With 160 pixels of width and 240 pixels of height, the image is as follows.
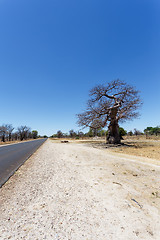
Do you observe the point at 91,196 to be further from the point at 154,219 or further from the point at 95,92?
the point at 95,92

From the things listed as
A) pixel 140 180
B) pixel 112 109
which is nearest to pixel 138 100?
pixel 112 109

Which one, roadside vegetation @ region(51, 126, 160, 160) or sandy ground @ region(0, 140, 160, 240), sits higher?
sandy ground @ region(0, 140, 160, 240)

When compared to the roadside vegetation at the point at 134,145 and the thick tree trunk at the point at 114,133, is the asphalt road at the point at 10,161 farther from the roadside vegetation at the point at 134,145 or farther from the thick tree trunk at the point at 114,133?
the thick tree trunk at the point at 114,133

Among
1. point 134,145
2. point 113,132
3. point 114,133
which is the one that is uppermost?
point 113,132

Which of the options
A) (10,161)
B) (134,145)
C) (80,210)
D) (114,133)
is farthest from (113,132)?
(80,210)

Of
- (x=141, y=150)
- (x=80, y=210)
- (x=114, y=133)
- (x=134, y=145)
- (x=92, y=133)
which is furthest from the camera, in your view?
(x=92, y=133)

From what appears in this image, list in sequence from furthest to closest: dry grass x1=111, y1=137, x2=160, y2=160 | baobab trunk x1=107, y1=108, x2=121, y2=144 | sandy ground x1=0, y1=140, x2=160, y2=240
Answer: baobab trunk x1=107, y1=108, x2=121, y2=144
dry grass x1=111, y1=137, x2=160, y2=160
sandy ground x1=0, y1=140, x2=160, y2=240

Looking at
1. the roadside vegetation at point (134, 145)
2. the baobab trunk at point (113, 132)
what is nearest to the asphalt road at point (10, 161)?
the roadside vegetation at point (134, 145)

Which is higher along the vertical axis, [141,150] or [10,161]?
[10,161]

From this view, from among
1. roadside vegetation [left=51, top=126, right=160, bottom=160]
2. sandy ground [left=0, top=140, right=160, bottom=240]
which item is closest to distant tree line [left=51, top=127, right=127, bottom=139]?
roadside vegetation [left=51, top=126, right=160, bottom=160]

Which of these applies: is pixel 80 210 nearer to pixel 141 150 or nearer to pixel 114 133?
pixel 141 150

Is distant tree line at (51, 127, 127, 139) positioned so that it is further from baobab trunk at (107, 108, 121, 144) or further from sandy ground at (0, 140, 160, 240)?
sandy ground at (0, 140, 160, 240)

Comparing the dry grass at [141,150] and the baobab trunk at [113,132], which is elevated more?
the baobab trunk at [113,132]

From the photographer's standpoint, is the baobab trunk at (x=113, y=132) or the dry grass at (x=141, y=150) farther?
the baobab trunk at (x=113, y=132)
